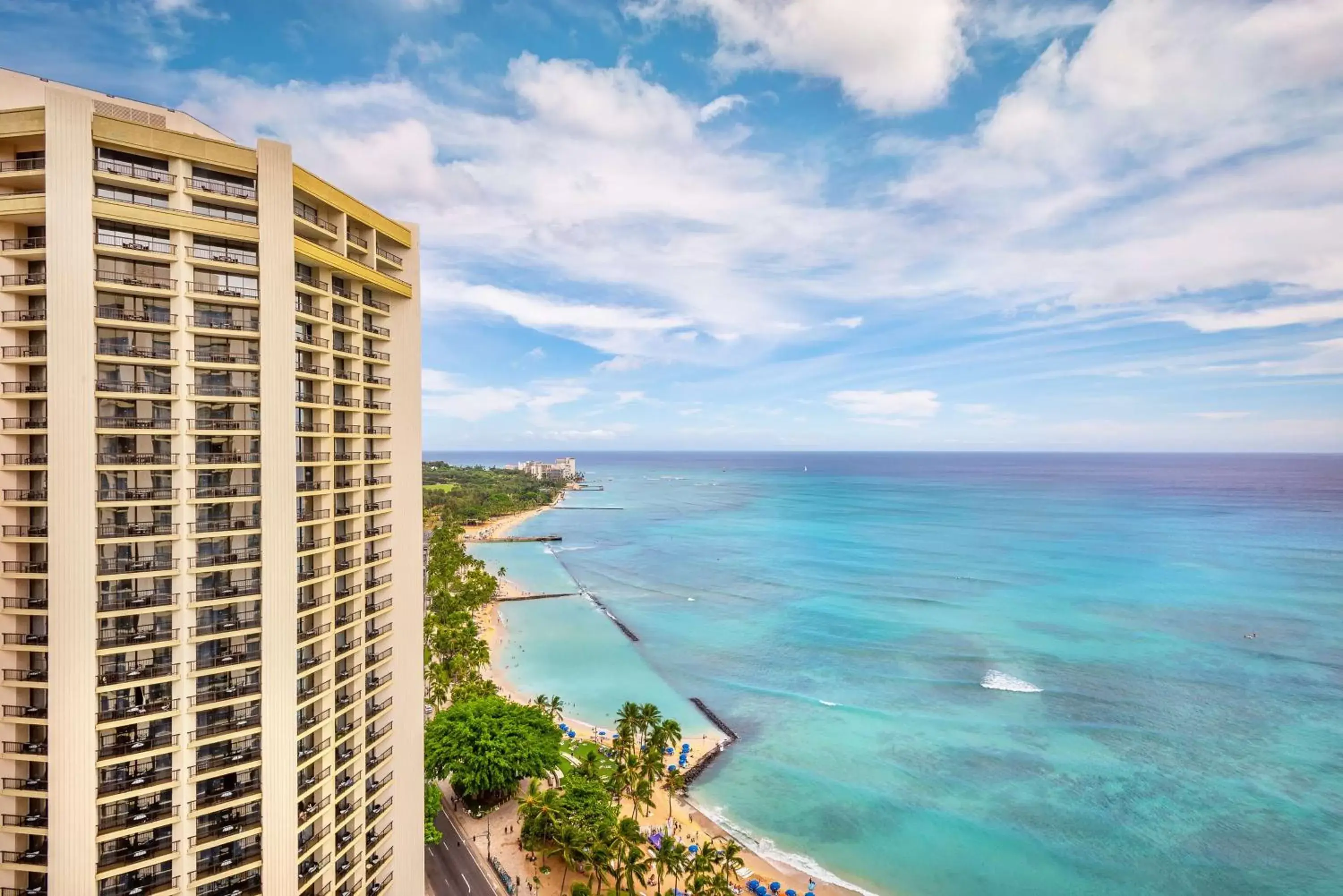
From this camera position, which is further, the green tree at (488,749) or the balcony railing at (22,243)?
the green tree at (488,749)

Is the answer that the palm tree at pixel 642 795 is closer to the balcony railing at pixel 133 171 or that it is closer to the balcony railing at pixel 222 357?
the balcony railing at pixel 222 357

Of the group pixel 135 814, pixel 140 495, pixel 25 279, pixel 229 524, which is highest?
pixel 25 279

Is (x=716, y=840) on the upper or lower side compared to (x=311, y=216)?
lower

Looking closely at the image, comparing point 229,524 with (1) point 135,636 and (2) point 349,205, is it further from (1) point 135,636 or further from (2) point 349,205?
(2) point 349,205

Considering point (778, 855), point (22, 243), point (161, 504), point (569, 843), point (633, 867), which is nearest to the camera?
point (22, 243)

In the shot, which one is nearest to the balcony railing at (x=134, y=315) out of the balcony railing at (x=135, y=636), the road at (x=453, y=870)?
the balcony railing at (x=135, y=636)

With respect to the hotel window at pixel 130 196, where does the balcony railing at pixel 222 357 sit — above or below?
below

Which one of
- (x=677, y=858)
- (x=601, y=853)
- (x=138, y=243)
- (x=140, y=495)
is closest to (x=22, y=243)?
(x=138, y=243)
